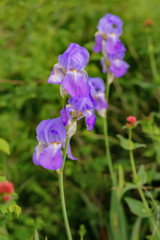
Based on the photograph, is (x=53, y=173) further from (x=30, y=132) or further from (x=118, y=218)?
(x=118, y=218)

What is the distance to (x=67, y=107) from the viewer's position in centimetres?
111

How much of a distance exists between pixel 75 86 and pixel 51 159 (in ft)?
0.96

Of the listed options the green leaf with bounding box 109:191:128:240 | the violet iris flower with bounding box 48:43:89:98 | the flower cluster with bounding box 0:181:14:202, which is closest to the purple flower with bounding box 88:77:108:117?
the green leaf with bounding box 109:191:128:240

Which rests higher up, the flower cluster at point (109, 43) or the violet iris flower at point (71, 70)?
the flower cluster at point (109, 43)

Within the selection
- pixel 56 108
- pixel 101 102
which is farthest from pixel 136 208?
pixel 56 108

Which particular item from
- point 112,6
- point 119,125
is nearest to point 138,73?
point 119,125

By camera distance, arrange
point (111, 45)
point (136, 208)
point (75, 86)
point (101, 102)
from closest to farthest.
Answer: point (75, 86) → point (136, 208) → point (111, 45) → point (101, 102)

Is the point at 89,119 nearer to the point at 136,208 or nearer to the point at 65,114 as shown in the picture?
the point at 65,114

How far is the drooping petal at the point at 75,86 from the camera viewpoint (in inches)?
40.8

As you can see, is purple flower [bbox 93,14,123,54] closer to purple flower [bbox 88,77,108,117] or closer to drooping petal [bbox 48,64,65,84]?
purple flower [bbox 88,77,108,117]

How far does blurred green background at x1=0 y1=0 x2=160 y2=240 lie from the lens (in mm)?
2174

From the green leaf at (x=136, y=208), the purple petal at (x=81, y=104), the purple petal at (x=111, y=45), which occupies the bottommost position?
the green leaf at (x=136, y=208)

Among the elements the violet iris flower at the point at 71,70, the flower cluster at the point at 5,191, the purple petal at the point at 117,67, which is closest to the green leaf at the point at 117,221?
the purple petal at the point at 117,67

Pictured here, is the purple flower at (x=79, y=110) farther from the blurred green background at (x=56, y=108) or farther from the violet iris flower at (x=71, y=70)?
the blurred green background at (x=56, y=108)
